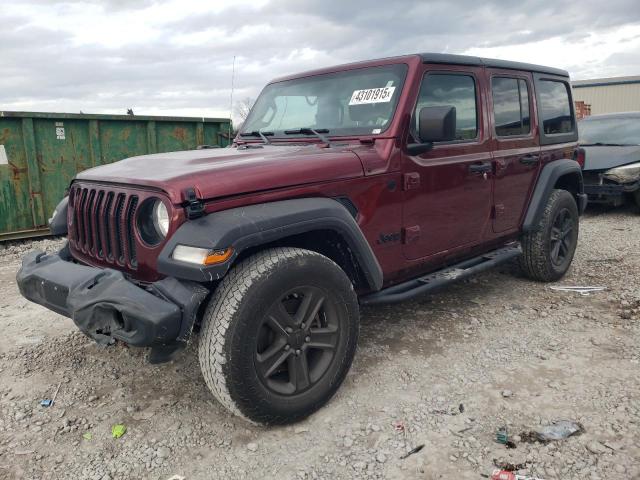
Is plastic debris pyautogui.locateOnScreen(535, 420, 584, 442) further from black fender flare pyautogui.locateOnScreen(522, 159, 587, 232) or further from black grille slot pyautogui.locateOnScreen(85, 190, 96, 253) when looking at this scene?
black grille slot pyautogui.locateOnScreen(85, 190, 96, 253)

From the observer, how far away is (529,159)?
433 cm

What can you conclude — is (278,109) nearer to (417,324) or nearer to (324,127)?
(324,127)

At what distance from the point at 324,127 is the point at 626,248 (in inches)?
180

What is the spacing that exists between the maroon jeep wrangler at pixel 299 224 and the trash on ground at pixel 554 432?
98 centimetres

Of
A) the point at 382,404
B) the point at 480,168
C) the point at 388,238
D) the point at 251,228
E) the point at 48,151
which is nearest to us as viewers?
the point at 251,228

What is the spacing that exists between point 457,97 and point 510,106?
754 millimetres

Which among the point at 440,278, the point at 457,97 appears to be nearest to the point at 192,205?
the point at 440,278

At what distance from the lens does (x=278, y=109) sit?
396 cm

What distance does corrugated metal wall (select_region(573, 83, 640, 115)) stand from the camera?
3006cm

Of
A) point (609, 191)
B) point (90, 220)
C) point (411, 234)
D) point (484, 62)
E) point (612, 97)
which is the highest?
point (612, 97)

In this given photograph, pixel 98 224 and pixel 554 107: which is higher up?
pixel 554 107

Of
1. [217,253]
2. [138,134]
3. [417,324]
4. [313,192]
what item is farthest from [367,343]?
[138,134]

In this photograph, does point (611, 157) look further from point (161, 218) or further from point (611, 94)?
point (611, 94)

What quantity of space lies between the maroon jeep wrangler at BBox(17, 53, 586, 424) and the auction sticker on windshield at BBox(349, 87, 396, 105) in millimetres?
12
